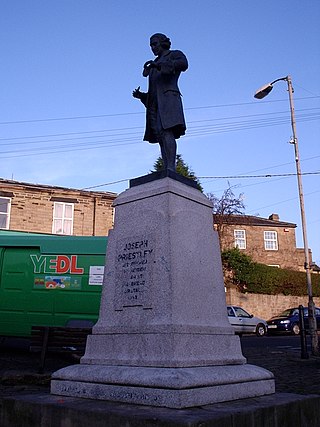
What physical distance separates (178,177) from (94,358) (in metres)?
2.31

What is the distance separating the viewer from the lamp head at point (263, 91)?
730 inches

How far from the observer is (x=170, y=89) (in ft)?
19.6

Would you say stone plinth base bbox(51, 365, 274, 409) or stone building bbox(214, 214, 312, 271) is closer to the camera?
stone plinth base bbox(51, 365, 274, 409)

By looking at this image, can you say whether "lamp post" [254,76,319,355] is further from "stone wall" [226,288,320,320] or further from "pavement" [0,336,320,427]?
"stone wall" [226,288,320,320]

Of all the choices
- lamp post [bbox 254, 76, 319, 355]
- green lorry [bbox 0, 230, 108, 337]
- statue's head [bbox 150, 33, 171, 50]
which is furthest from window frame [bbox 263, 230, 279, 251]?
statue's head [bbox 150, 33, 171, 50]

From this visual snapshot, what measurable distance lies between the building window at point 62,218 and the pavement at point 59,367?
13085mm

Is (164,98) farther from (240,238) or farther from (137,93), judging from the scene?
(240,238)

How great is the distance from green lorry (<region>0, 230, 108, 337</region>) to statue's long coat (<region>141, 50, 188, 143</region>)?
623cm

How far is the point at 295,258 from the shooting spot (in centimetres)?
4212

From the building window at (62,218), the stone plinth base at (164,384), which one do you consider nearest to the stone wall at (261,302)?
the building window at (62,218)

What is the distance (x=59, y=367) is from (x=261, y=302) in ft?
76.3

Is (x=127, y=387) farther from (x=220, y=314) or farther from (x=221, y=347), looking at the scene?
(x=220, y=314)

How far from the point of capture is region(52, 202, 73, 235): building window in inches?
1059

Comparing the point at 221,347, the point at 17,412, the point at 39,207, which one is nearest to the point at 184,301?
the point at 221,347
